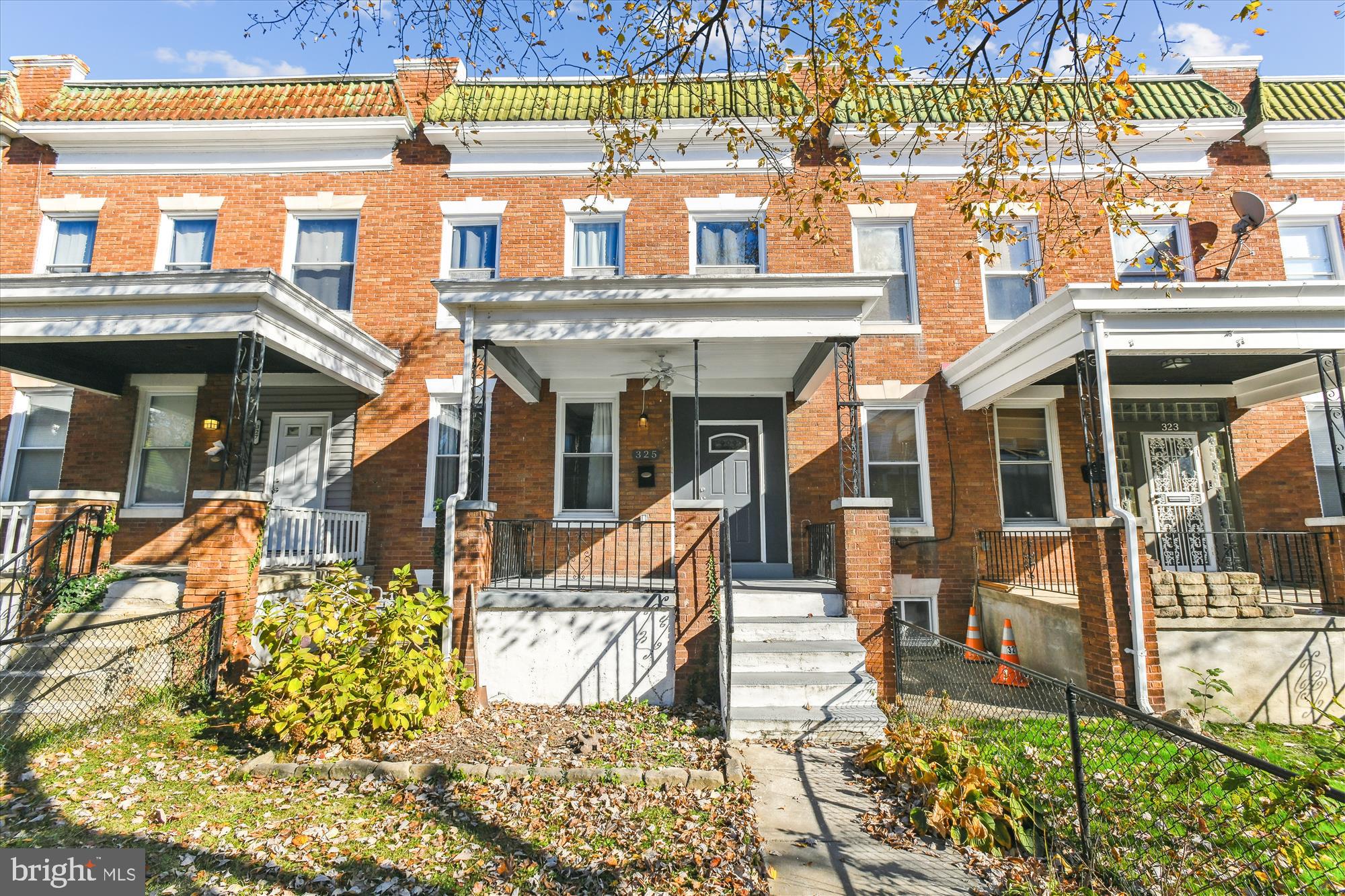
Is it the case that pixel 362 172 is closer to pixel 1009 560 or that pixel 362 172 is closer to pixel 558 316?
pixel 558 316

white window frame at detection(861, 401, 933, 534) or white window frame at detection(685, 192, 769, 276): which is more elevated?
white window frame at detection(685, 192, 769, 276)

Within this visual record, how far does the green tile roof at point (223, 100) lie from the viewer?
11.4 metres

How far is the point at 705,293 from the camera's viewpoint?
7.98 meters

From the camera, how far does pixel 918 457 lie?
10.6 metres

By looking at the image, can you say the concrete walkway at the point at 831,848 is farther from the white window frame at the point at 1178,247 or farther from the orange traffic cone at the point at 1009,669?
the white window frame at the point at 1178,247

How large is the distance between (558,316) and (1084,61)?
5733 millimetres

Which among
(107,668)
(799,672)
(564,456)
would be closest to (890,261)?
(564,456)

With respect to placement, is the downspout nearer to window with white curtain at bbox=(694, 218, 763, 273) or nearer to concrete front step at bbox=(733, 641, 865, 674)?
concrete front step at bbox=(733, 641, 865, 674)

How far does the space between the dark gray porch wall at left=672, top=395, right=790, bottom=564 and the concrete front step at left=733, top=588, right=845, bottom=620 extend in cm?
240

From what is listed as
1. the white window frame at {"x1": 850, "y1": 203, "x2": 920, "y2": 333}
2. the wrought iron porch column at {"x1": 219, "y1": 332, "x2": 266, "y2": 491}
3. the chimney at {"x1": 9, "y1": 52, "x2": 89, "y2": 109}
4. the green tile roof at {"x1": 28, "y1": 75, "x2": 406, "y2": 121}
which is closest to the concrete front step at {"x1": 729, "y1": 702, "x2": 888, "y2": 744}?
the wrought iron porch column at {"x1": 219, "y1": 332, "x2": 266, "y2": 491}

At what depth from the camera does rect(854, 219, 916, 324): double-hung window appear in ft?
36.1

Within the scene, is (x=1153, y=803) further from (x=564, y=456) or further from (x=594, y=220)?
(x=594, y=220)

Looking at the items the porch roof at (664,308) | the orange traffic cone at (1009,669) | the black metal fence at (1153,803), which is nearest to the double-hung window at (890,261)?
the porch roof at (664,308)

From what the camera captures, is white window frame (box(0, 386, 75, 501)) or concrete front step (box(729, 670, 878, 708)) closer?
concrete front step (box(729, 670, 878, 708))
